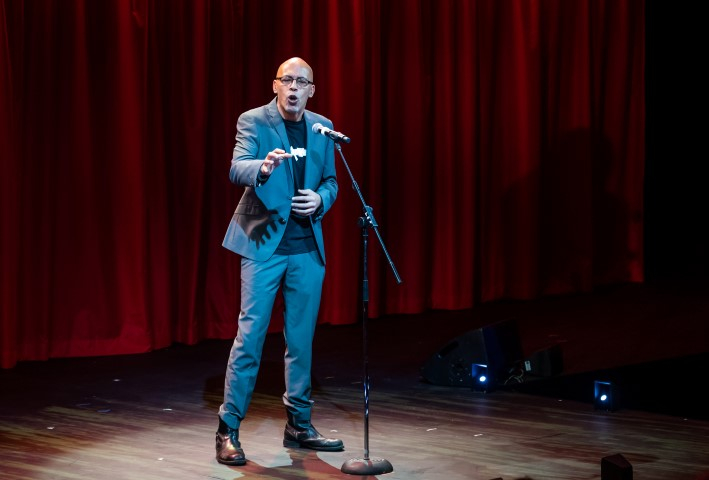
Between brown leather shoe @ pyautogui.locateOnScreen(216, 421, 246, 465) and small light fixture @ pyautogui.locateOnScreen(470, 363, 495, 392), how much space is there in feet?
5.77

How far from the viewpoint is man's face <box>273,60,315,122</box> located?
3.96m

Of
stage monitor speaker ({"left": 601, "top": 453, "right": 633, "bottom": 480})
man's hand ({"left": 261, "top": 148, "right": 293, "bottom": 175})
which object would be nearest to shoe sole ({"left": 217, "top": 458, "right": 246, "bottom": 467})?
man's hand ({"left": 261, "top": 148, "right": 293, "bottom": 175})

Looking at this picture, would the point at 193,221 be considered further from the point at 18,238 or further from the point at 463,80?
the point at 463,80

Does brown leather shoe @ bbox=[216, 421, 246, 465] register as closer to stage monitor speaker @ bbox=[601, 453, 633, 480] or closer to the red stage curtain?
stage monitor speaker @ bbox=[601, 453, 633, 480]

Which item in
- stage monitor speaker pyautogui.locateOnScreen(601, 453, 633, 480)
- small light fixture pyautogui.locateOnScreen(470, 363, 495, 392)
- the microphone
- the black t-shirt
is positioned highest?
the microphone

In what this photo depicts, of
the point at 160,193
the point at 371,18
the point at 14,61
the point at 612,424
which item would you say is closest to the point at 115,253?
the point at 160,193

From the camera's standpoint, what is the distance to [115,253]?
647cm

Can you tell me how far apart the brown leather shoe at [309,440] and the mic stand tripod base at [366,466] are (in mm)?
277

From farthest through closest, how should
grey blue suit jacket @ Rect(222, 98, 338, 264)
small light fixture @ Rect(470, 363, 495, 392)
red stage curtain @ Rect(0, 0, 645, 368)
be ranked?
red stage curtain @ Rect(0, 0, 645, 368) < small light fixture @ Rect(470, 363, 495, 392) < grey blue suit jacket @ Rect(222, 98, 338, 264)

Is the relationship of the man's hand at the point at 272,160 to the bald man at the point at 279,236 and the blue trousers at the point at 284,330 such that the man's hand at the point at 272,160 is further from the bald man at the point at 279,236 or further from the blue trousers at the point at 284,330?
the blue trousers at the point at 284,330

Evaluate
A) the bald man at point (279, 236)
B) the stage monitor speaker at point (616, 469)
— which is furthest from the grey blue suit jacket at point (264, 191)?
the stage monitor speaker at point (616, 469)

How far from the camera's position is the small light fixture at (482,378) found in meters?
5.44

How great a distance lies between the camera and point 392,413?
500cm

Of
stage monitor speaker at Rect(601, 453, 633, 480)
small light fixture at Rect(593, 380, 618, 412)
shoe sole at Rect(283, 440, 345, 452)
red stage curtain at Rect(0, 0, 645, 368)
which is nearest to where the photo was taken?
stage monitor speaker at Rect(601, 453, 633, 480)
